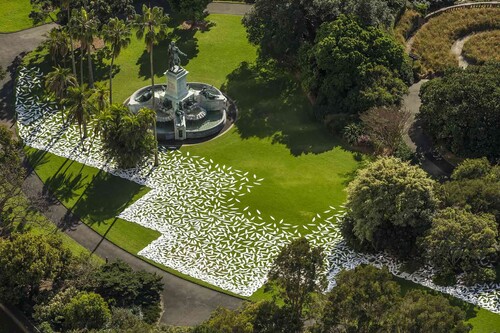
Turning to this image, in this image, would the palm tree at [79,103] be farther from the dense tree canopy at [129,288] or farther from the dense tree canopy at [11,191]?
the dense tree canopy at [129,288]

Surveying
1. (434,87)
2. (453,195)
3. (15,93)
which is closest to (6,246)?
(15,93)

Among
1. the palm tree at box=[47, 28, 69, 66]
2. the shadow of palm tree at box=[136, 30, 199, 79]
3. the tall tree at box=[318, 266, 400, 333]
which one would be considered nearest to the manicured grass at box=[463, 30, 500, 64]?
the shadow of palm tree at box=[136, 30, 199, 79]

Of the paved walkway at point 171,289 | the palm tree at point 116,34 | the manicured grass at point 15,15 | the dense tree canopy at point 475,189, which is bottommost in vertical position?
the paved walkway at point 171,289

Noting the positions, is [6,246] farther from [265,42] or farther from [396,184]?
[265,42]

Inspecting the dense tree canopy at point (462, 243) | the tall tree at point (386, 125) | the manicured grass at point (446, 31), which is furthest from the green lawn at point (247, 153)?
the manicured grass at point (446, 31)

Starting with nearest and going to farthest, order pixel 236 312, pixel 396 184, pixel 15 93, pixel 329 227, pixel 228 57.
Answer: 1. pixel 236 312
2. pixel 396 184
3. pixel 329 227
4. pixel 15 93
5. pixel 228 57

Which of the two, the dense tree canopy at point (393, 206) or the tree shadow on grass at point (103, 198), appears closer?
the dense tree canopy at point (393, 206)

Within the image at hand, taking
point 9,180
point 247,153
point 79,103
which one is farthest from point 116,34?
point 9,180
